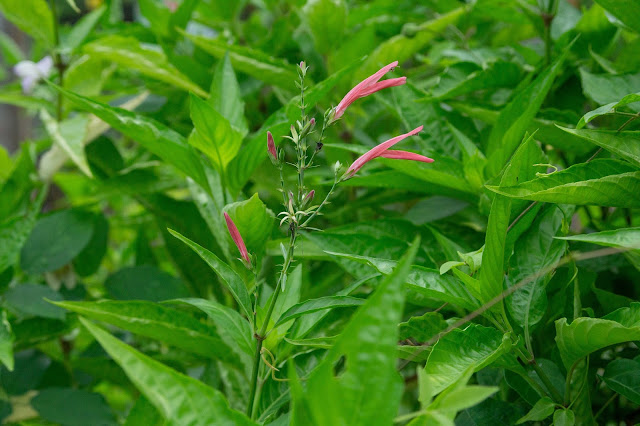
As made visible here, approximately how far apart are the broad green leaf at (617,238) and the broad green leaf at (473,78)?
311 mm

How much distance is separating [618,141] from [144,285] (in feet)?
2.35

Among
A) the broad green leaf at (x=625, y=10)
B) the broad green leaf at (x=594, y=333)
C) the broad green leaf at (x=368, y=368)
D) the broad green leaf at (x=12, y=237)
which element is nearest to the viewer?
the broad green leaf at (x=368, y=368)

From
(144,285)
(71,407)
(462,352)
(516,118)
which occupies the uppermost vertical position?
(516,118)

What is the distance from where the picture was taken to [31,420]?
3.05 ft

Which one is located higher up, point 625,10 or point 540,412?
point 625,10

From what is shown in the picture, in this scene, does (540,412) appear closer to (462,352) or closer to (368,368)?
(462,352)

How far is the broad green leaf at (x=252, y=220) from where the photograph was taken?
529 millimetres

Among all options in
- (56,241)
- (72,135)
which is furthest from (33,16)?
(56,241)

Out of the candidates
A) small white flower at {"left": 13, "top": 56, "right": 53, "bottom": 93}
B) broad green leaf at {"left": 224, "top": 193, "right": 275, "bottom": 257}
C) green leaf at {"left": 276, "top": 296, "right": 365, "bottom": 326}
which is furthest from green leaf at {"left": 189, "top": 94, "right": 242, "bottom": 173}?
small white flower at {"left": 13, "top": 56, "right": 53, "bottom": 93}

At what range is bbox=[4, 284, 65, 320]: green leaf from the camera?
0.82m

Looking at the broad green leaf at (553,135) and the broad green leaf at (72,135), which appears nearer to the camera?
the broad green leaf at (553,135)

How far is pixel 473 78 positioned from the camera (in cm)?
75

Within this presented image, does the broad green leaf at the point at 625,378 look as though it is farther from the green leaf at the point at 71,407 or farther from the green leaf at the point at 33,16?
the green leaf at the point at 33,16

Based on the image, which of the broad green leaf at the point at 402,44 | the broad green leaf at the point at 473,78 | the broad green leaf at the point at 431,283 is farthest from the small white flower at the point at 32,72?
the broad green leaf at the point at 431,283
